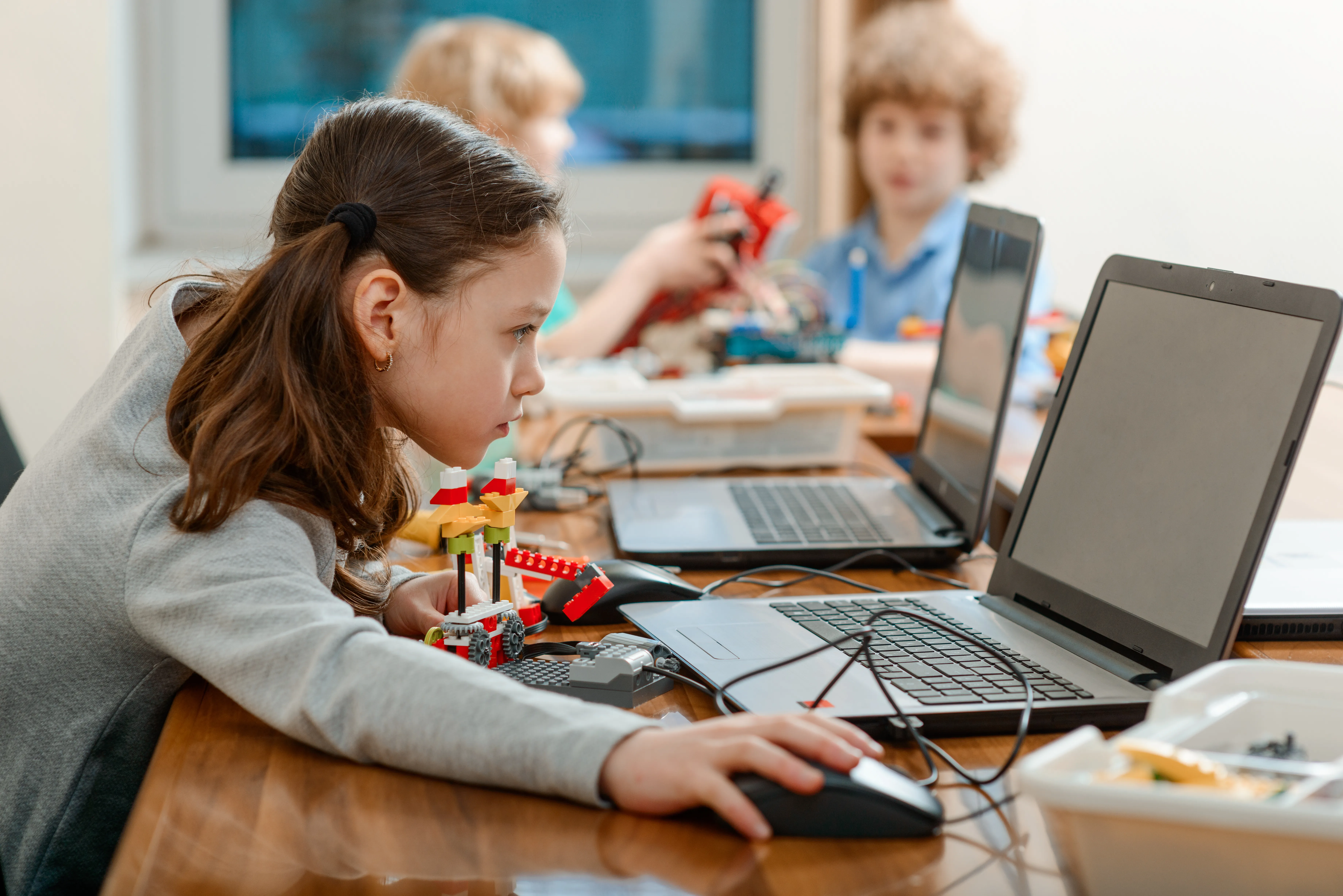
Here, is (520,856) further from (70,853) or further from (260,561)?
(70,853)

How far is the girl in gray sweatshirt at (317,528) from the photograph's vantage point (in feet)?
1.90

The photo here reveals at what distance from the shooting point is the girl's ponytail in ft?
2.31

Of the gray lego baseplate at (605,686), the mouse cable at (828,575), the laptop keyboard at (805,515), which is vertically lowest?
the mouse cable at (828,575)

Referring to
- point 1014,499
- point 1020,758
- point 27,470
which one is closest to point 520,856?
point 1020,758

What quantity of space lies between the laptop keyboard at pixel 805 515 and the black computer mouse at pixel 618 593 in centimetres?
19

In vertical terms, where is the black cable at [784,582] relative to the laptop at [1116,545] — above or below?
below

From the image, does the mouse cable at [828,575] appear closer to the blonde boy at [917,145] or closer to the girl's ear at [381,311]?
the girl's ear at [381,311]

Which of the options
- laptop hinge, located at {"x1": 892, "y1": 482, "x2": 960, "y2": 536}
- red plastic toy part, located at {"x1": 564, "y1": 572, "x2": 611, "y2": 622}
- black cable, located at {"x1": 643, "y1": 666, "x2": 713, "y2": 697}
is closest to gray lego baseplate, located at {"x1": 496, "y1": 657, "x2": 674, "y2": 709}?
black cable, located at {"x1": 643, "y1": 666, "x2": 713, "y2": 697}

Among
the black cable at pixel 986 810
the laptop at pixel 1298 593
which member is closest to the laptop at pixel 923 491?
the laptop at pixel 1298 593

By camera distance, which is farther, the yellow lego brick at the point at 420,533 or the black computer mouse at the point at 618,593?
the yellow lego brick at the point at 420,533

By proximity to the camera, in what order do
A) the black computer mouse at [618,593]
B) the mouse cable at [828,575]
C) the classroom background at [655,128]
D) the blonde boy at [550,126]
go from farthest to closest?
the blonde boy at [550,126], the classroom background at [655,128], the mouse cable at [828,575], the black computer mouse at [618,593]

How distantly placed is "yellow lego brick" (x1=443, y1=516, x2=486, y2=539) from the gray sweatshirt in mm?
76

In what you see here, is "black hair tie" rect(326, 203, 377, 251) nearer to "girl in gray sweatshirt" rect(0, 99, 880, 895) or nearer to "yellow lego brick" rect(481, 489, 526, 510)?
"girl in gray sweatshirt" rect(0, 99, 880, 895)

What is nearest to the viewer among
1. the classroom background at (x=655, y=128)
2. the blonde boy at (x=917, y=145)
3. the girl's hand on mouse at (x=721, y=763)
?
the girl's hand on mouse at (x=721, y=763)
